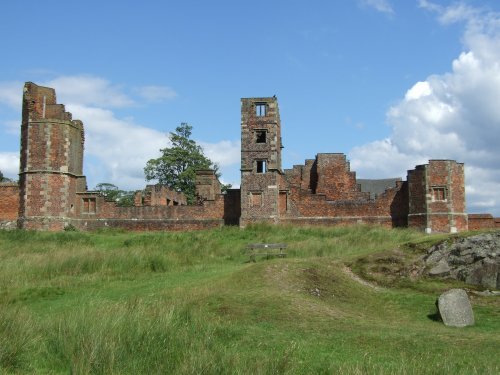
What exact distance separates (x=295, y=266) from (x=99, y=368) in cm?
943

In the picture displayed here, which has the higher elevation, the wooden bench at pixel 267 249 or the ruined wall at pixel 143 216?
the ruined wall at pixel 143 216

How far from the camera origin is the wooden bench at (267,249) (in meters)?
21.1

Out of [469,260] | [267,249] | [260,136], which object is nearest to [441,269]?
[469,260]

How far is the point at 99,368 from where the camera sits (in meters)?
7.87

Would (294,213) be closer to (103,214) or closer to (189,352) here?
(103,214)

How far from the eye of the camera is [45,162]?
1399 inches

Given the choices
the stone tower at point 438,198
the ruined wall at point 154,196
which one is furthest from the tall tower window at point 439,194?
the ruined wall at point 154,196

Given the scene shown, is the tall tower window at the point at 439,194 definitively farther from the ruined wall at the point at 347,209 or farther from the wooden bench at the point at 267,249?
the wooden bench at the point at 267,249

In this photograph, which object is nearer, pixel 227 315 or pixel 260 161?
pixel 227 315

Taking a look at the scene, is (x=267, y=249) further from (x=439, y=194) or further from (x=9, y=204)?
(x=9, y=204)

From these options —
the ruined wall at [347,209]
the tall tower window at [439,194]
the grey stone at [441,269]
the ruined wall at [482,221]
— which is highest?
the tall tower window at [439,194]

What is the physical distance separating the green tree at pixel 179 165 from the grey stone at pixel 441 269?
44996mm

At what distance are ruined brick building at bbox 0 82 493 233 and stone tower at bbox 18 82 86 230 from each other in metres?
0.06

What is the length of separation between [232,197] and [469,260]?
22.2 m
